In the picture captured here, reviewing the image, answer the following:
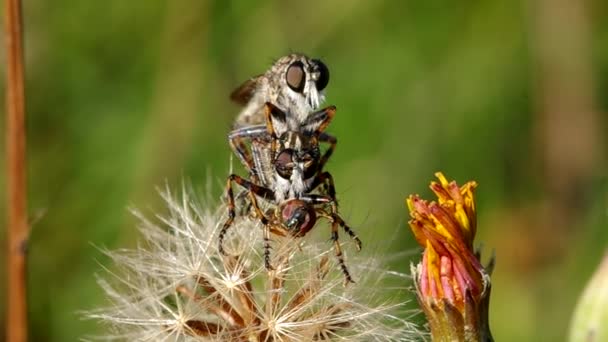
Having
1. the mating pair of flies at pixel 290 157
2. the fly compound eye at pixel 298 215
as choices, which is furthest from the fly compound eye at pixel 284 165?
the fly compound eye at pixel 298 215

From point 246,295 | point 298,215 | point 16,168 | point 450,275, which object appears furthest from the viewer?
point 16,168

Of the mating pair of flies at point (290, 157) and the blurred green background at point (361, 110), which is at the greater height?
the blurred green background at point (361, 110)

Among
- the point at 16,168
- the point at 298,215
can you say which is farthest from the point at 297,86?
the point at 16,168

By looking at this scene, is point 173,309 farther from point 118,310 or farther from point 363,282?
point 363,282

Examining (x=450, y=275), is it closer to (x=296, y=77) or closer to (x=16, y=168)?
(x=296, y=77)

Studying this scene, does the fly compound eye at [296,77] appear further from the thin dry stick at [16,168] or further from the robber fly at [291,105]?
the thin dry stick at [16,168]

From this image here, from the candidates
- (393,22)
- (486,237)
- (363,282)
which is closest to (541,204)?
(486,237)

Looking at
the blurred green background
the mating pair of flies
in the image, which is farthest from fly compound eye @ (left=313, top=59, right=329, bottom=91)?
the blurred green background
